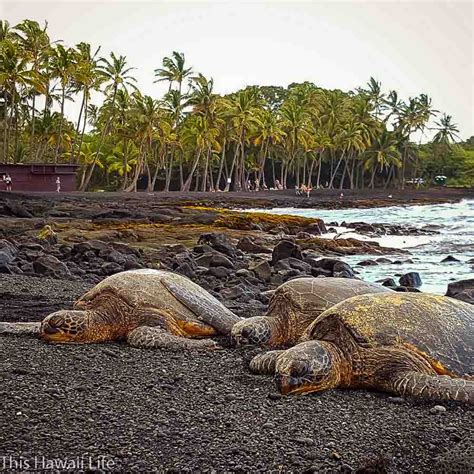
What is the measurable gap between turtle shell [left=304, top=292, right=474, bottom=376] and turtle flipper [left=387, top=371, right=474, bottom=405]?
0.59 feet

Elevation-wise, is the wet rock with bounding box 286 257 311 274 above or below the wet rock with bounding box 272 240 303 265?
below

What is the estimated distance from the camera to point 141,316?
6.42 m

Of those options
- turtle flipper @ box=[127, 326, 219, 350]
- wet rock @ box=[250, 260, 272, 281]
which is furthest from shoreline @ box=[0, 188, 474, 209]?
turtle flipper @ box=[127, 326, 219, 350]

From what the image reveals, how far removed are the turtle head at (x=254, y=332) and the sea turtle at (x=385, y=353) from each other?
→ 0.84m

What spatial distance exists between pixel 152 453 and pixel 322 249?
17173 mm

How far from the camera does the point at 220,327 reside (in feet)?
21.8

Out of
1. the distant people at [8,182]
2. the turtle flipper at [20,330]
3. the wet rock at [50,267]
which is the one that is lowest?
the wet rock at [50,267]

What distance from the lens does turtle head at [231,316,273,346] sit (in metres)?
6.04

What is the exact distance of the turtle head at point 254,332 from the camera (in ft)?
19.8

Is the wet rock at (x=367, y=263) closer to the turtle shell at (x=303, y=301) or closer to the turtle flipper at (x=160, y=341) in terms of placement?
the turtle shell at (x=303, y=301)

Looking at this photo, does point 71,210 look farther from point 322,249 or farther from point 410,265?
point 410,265

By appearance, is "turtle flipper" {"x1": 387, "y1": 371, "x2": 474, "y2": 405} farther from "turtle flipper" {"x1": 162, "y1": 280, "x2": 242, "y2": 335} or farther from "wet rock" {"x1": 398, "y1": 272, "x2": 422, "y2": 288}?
"wet rock" {"x1": 398, "y1": 272, "x2": 422, "y2": 288}

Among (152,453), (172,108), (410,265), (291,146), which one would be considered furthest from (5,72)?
(152,453)

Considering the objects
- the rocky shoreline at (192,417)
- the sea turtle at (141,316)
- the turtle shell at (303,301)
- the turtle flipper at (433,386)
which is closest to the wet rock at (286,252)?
the rocky shoreline at (192,417)
